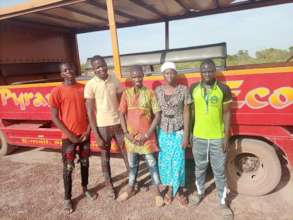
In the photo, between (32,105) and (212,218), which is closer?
(212,218)

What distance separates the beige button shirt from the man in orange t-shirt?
15cm

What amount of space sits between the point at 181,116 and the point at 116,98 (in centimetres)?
84

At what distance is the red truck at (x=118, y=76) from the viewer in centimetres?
290

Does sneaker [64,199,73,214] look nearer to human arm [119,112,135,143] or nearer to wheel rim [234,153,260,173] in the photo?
human arm [119,112,135,143]

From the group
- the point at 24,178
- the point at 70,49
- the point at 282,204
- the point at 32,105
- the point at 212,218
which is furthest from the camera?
the point at 70,49

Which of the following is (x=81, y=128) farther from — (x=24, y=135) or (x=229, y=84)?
(x=24, y=135)

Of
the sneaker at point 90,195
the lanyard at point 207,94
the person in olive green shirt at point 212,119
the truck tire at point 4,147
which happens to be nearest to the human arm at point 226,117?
the person in olive green shirt at point 212,119

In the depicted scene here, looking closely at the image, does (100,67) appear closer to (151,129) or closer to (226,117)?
(151,129)

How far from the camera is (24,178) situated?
4.22 meters

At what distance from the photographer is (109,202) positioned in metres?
3.31

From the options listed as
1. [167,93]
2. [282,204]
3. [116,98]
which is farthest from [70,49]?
[282,204]

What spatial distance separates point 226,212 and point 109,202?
1432mm

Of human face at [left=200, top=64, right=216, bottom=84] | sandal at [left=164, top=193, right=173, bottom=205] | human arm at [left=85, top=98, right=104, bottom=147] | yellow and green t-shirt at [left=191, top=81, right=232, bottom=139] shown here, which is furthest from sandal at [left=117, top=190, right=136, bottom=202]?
human face at [left=200, top=64, right=216, bottom=84]

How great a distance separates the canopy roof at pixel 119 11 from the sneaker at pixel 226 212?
330cm
